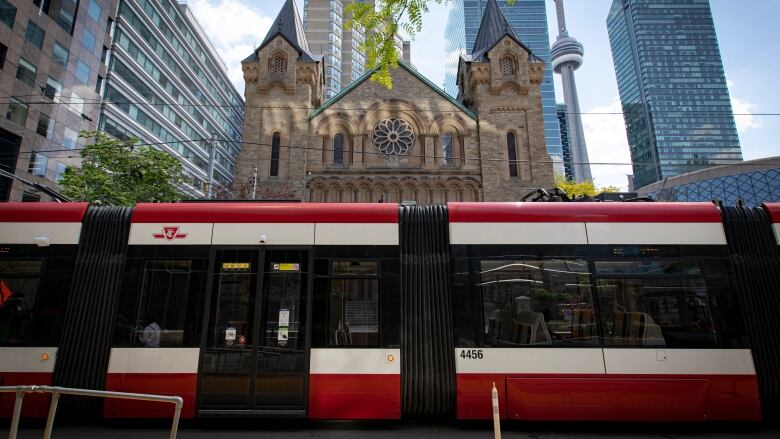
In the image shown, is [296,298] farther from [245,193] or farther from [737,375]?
[245,193]

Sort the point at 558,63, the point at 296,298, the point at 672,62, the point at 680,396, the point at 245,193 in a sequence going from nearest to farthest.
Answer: the point at 680,396 < the point at 296,298 < the point at 245,193 < the point at 672,62 < the point at 558,63

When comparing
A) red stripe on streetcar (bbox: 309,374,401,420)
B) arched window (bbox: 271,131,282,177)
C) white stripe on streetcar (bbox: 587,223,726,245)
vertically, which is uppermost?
arched window (bbox: 271,131,282,177)

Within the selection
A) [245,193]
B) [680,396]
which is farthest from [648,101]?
[680,396]

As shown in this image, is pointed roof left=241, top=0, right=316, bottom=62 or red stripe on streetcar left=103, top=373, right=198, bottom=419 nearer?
red stripe on streetcar left=103, top=373, right=198, bottom=419

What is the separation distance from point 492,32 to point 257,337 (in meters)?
34.6

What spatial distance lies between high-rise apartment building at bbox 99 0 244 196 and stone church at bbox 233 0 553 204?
13.2ft

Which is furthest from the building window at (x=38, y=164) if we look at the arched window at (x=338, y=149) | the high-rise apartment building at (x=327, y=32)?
the high-rise apartment building at (x=327, y=32)

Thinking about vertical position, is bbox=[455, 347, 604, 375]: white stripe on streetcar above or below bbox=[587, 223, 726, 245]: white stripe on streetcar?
below

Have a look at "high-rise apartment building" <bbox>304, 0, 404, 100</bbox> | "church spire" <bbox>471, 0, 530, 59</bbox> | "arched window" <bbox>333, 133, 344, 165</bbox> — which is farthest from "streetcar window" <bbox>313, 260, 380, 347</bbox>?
"high-rise apartment building" <bbox>304, 0, 404, 100</bbox>

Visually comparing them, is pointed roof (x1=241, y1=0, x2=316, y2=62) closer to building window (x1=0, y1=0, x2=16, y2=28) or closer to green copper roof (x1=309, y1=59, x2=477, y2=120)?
green copper roof (x1=309, y1=59, x2=477, y2=120)

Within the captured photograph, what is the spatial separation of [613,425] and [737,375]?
1.86 meters

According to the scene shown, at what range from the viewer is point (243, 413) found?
543cm

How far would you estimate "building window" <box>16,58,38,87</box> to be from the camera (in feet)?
76.0

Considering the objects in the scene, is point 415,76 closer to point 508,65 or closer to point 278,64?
point 508,65
